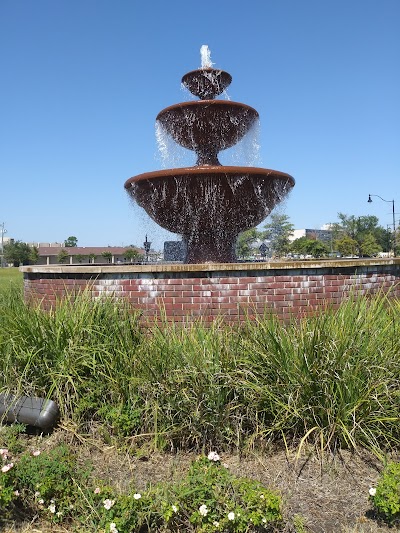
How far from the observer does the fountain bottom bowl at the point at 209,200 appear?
22.8 feet

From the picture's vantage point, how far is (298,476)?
314 centimetres

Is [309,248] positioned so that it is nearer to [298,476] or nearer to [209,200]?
[209,200]

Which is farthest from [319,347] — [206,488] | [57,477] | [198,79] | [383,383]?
[198,79]

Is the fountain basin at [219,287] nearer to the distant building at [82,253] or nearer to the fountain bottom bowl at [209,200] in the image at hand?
the fountain bottom bowl at [209,200]

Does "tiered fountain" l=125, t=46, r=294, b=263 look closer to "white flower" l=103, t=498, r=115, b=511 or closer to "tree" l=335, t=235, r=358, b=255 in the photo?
"white flower" l=103, t=498, r=115, b=511

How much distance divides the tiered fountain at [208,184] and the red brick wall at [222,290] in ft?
6.87

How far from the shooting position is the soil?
2.72 meters

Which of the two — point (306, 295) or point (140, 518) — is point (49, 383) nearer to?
point (140, 518)

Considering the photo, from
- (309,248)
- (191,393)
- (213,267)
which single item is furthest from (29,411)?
(309,248)

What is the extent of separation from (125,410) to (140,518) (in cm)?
117

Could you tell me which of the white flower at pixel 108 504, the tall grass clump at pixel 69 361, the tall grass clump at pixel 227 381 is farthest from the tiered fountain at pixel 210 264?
the white flower at pixel 108 504

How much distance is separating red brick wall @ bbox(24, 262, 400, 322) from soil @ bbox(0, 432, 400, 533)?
184cm

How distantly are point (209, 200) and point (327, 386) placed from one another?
4371 millimetres

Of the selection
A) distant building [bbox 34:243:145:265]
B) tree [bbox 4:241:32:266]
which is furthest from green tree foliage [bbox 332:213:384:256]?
tree [bbox 4:241:32:266]
